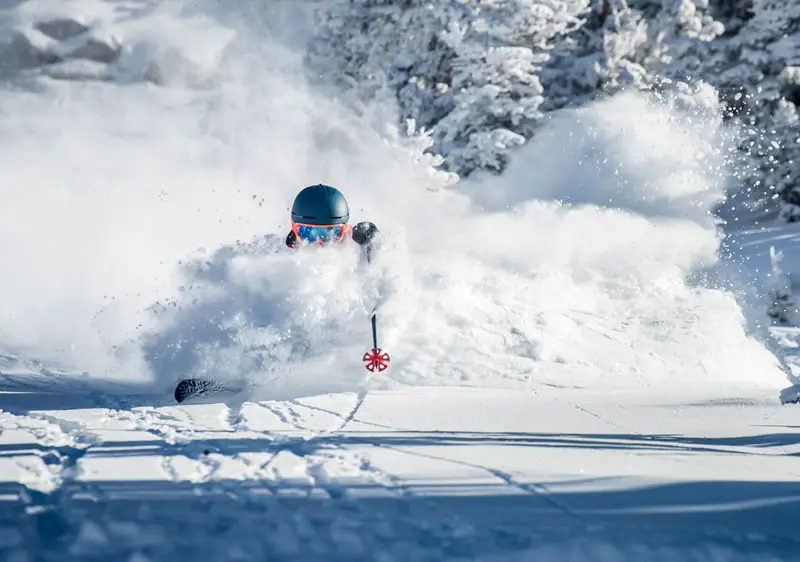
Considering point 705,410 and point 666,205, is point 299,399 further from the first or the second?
point 666,205

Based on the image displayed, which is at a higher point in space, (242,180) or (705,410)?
(242,180)

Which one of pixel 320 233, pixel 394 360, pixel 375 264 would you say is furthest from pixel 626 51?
pixel 394 360

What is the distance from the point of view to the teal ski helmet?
802 cm

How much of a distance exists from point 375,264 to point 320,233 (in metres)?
1.02

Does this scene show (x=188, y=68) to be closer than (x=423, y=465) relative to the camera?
No

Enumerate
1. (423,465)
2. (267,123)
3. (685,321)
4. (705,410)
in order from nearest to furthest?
(423,465)
(705,410)
(685,321)
(267,123)

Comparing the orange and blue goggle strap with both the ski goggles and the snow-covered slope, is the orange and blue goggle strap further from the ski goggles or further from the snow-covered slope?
the snow-covered slope

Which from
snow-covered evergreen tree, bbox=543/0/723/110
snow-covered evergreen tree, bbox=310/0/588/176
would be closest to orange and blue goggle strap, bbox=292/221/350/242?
snow-covered evergreen tree, bbox=310/0/588/176

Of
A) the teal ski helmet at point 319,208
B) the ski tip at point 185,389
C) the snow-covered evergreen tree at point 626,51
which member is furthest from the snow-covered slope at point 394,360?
the snow-covered evergreen tree at point 626,51

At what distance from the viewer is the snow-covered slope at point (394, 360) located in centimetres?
375

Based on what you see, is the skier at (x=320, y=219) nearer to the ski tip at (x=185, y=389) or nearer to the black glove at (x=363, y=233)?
the black glove at (x=363, y=233)

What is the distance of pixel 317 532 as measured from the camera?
3.57 m

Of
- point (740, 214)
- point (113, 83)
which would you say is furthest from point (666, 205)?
point (113, 83)

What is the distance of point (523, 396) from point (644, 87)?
1465cm
